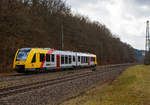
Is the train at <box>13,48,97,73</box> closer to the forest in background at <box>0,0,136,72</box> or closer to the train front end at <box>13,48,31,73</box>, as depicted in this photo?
the train front end at <box>13,48,31,73</box>

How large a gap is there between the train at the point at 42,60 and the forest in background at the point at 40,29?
14.8ft

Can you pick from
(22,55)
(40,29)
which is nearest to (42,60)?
(22,55)

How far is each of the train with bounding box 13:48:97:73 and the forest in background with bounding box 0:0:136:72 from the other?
4.52 m

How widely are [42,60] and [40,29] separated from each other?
661 inches

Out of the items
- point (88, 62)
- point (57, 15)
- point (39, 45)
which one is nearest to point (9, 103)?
point (39, 45)

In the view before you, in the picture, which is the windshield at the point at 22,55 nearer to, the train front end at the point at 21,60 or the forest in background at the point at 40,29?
the train front end at the point at 21,60

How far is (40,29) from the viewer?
38688 millimetres

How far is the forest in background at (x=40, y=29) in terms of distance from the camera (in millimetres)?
27266

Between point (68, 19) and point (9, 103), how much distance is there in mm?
44235

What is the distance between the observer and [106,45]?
77.8 meters

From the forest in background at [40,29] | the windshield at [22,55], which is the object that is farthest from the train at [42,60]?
the forest in background at [40,29]

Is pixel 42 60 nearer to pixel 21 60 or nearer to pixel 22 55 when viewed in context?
pixel 22 55

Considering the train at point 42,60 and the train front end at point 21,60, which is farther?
the train at point 42,60

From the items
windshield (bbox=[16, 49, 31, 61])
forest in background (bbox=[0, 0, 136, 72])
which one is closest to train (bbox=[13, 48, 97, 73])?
windshield (bbox=[16, 49, 31, 61])
